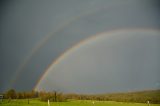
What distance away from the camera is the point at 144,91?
4009 cm

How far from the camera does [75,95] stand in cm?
3206

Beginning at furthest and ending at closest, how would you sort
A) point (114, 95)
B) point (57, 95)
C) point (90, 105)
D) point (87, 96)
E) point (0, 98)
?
point (114, 95) < point (87, 96) < point (57, 95) < point (0, 98) < point (90, 105)

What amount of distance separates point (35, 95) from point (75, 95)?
4.25 meters

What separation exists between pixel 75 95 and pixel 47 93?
16.4 feet

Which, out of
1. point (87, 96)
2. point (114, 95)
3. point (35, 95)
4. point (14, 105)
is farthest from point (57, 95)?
point (114, 95)

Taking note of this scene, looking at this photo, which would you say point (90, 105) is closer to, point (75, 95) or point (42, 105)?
point (42, 105)

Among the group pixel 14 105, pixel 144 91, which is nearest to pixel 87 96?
pixel 144 91

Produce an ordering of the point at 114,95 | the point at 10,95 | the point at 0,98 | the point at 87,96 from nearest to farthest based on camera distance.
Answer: the point at 0,98 < the point at 10,95 < the point at 87,96 < the point at 114,95

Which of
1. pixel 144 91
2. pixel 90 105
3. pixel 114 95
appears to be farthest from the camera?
pixel 144 91

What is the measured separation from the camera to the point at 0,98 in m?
22.0

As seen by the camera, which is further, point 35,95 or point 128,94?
point 128,94

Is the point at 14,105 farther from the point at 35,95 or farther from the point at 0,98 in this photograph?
the point at 35,95

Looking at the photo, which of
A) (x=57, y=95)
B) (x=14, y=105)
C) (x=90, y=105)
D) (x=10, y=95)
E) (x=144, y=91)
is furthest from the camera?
(x=144, y=91)

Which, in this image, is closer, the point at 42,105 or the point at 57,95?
the point at 42,105
